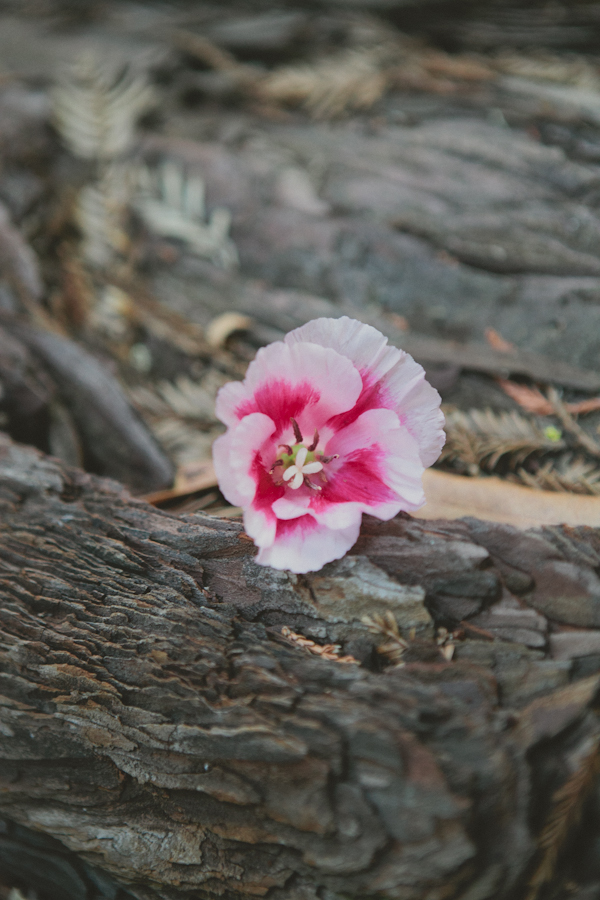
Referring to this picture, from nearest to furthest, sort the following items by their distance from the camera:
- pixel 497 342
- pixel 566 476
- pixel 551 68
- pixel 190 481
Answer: pixel 566 476 < pixel 190 481 < pixel 497 342 < pixel 551 68

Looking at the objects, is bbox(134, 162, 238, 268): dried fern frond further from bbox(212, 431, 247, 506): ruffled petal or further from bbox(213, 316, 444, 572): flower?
bbox(212, 431, 247, 506): ruffled petal

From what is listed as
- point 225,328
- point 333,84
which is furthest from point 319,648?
point 333,84

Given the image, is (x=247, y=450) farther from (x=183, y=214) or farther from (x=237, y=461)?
(x=183, y=214)

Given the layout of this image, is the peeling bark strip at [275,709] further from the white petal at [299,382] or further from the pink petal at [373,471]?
the white petal at [299,382]

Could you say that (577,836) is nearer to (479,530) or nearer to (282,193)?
(479,530)

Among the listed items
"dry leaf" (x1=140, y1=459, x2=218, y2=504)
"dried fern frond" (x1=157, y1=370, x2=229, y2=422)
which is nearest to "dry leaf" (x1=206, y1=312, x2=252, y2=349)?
"dried fern frond" (x1=157, y1=370, x2=229, y2=422)

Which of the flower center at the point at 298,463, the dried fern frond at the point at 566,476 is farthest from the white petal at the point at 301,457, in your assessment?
the dried fern frond at the point at 566,476
